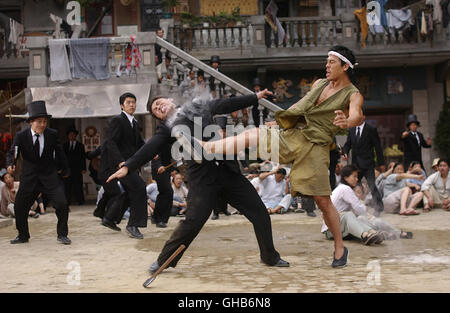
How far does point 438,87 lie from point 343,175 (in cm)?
1087

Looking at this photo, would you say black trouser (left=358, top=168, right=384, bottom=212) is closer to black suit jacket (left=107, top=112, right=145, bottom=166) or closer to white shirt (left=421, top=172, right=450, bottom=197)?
white shirt (left=421, top=172, right=450, bottom=197)

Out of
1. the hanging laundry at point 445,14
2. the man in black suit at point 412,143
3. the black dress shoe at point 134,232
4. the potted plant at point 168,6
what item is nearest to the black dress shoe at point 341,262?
the black dress shoe at point 134,232

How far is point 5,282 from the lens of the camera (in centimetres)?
507

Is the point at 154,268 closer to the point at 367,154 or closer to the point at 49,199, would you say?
the point at 49,199

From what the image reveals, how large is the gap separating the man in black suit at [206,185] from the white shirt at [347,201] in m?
2.06

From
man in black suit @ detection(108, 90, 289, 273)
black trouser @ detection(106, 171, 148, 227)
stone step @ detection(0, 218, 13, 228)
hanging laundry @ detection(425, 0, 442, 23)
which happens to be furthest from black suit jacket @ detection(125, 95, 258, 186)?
hanging laundry @ detection(425, 0, 442, 23)

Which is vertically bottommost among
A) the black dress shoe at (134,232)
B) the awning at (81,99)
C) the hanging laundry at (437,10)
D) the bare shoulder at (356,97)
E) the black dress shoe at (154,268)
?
the black dress shoe at (134,232)

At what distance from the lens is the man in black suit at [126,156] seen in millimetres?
8031

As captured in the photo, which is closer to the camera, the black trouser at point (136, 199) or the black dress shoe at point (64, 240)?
the black dress shoe at point (64, 240)

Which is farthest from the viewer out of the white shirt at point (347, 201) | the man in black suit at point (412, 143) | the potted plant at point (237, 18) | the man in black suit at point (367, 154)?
the potted plant at point (237, 18)

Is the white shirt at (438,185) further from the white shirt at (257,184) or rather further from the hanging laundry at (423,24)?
the hanging laundry at (423,24)

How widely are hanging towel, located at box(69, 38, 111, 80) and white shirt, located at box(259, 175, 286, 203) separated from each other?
4.40 metres

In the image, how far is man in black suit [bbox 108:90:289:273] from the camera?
17.2 ft

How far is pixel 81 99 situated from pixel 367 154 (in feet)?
21.2
